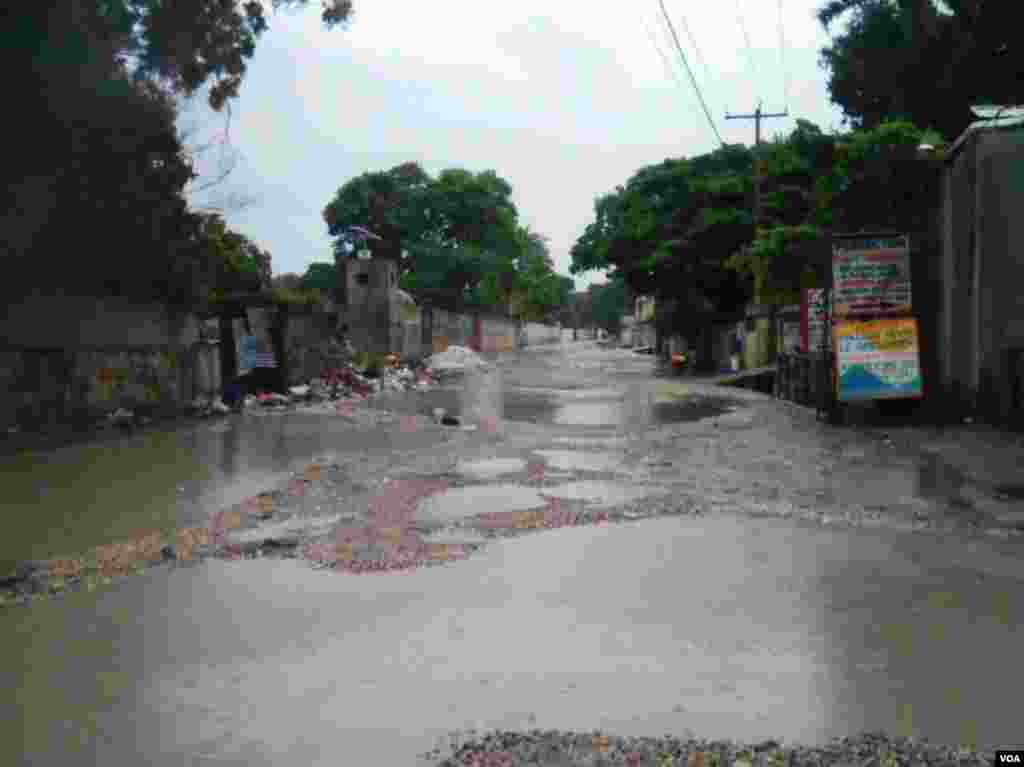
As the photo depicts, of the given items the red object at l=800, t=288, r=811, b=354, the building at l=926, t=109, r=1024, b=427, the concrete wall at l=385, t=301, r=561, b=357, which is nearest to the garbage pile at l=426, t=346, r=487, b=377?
the concrete wall at l=385, t=301, r=561, b=357

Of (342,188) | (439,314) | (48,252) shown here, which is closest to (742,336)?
(439,314)

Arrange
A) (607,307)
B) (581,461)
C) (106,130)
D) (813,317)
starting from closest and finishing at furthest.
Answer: (581,461) → (106,130) → (813,317) → (607,307)

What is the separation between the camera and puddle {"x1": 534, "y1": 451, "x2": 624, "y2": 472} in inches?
436

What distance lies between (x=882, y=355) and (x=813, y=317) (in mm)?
3436

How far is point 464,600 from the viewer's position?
584cm

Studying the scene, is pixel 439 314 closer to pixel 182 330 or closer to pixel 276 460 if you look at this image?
pixel 182 330

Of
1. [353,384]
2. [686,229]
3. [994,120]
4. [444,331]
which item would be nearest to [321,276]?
[444,331]

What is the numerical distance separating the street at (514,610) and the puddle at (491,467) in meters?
0.08

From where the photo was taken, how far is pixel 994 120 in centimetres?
1411

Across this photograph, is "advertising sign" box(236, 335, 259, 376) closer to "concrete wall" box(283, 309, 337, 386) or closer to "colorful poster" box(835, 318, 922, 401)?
"concrete wall" box(283, 309, 337, 386)

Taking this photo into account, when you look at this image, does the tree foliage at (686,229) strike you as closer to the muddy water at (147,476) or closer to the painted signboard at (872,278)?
the painted signboard at (872,278)

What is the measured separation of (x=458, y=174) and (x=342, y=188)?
806cm

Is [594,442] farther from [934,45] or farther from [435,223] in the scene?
[435,223]

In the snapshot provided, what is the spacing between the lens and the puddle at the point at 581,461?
11078 mm
